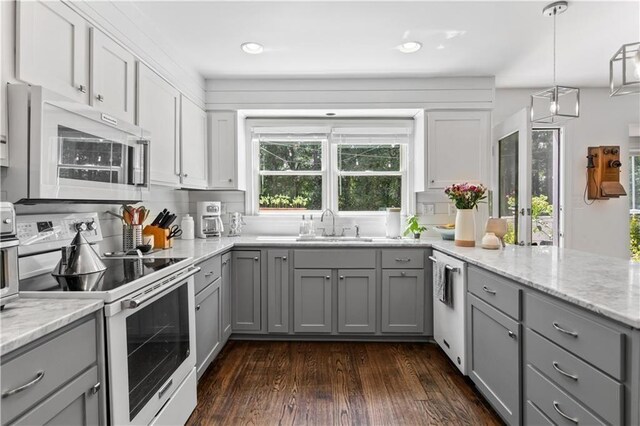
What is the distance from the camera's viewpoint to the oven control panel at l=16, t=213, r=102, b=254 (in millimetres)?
1583

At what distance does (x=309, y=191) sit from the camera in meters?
3.83

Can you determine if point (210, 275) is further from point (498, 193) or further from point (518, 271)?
point (498, 193)

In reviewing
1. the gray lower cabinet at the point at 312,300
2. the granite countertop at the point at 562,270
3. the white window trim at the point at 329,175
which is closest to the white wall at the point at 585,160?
the white window trim at the point at 329,175

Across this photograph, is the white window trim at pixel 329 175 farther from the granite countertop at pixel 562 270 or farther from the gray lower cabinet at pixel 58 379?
the gray lower cabinet at pixel 58 379

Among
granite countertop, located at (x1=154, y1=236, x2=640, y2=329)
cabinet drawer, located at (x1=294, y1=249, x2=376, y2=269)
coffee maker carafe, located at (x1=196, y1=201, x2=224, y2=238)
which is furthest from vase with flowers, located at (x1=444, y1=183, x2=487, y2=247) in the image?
coffee maker carafe, located at (x1=196, y1=201, x2=224, y2=238)

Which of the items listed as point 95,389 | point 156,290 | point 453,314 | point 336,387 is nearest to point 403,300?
point 453,314

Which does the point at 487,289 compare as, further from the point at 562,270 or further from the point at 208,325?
the point at 208,325

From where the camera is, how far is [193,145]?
10.2 feet

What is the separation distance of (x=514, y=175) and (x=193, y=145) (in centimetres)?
284

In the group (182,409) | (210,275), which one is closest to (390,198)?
(210,275)

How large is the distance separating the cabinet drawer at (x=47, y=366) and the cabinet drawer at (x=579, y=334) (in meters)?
1.71

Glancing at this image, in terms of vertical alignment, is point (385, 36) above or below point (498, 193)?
above

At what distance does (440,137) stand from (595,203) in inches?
74.1

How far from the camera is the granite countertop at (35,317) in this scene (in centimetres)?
90
